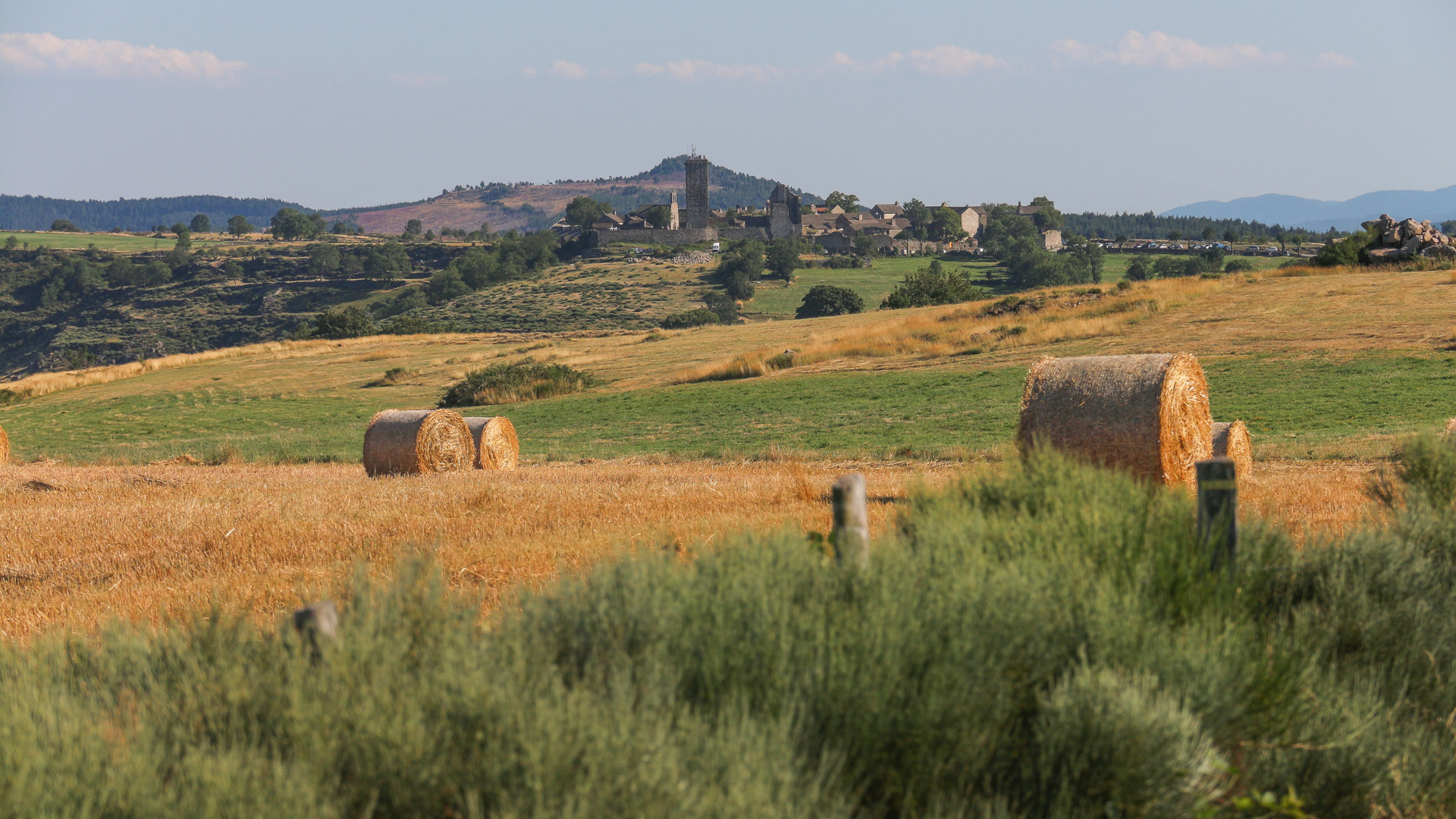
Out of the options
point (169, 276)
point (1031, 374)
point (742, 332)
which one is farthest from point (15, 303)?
point (1031, 374)

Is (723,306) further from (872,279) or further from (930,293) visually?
(930,293)

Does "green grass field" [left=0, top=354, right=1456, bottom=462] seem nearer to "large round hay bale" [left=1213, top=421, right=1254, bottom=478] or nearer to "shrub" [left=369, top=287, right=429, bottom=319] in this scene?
"large round hay bale" [left=1213, top=421, right=1254, bottom=478]

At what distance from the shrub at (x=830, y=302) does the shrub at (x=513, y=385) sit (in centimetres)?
5178

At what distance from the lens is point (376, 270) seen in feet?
534

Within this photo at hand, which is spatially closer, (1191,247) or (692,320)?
(692,320)

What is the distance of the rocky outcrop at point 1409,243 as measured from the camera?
160 ft

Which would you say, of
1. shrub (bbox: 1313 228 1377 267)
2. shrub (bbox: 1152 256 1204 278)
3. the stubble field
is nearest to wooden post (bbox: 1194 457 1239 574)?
the stubble field

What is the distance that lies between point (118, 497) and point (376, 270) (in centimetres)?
Answer: 15501

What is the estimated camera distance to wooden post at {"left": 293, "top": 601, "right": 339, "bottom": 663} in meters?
4.12

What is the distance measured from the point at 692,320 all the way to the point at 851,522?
98575mm

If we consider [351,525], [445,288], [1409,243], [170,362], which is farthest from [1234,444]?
[445,288]

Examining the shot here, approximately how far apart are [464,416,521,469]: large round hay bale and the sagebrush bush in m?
15.5

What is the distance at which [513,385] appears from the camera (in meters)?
50.2

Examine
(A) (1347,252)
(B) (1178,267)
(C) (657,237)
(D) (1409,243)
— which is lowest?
(B) (1178,267)
